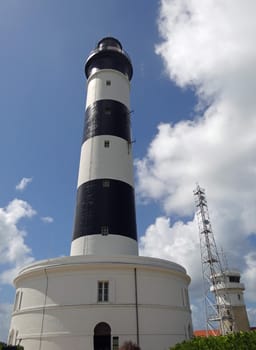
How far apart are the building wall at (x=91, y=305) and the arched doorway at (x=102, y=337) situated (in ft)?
0.70

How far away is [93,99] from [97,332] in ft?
48.4

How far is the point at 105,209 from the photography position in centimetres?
1747

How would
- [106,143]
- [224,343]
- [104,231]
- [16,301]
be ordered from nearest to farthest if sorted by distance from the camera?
[224,343] < [16,301] < [104,231] < [106,143]

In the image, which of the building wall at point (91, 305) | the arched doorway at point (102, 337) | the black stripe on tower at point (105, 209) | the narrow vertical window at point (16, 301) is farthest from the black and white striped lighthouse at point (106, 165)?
the arched doorway at point (102, 337)

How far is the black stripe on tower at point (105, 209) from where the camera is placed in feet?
56.2

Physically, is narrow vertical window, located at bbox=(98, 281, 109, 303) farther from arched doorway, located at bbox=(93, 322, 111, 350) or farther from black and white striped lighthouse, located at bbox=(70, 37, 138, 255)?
black and white striped lighthouse, located at bbox=(70, 37, 138, 255)

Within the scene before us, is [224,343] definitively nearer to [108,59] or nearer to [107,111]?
[107,111]

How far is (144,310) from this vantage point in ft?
45.5

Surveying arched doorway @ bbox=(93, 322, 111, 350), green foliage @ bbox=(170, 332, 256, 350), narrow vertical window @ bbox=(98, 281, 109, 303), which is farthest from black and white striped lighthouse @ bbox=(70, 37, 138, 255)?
green foliage @ bbox=(170, 332, 256, 350)

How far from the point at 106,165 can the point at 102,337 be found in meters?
9.46

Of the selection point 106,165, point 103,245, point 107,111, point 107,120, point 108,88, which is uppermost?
point 108,88

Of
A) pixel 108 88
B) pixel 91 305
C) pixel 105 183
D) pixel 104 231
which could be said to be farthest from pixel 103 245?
pixel 108 88

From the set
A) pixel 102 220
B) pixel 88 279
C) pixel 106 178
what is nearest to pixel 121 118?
pixel 106 178

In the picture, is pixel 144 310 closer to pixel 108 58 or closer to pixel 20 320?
pixel 20 320
